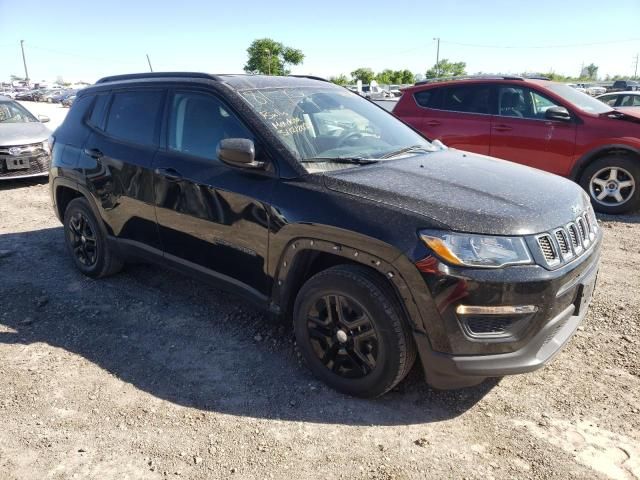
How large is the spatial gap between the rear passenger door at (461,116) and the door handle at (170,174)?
16.4 ft

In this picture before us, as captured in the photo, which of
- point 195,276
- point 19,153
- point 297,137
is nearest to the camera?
point 297,137

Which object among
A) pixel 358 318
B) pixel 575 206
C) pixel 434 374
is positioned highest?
pixel 575 206

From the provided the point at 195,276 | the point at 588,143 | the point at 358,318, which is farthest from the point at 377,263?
the point at 588,143

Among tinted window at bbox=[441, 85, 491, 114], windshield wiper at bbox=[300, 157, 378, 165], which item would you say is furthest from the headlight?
tinted window at bbox=[441, 85, 491, 114]

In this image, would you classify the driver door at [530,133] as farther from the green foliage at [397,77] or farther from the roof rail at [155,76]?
the green foliage at [397,77]

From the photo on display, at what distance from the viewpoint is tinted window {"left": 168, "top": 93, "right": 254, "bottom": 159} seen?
337 centimetres

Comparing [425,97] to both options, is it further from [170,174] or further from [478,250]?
[478,250]

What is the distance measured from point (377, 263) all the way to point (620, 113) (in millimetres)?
5828

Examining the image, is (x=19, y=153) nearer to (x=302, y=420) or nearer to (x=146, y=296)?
(x=146, y=296)

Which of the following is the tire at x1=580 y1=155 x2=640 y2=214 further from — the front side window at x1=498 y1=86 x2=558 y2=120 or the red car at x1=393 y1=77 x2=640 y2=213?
the front side window at x1=498 y1=86 x2=558 y2=120

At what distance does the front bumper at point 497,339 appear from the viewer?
7.97 ft

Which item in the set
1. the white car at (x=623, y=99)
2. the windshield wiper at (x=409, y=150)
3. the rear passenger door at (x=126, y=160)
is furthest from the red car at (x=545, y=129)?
the white car at (x=623, y=99)

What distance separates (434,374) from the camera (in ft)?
8.63

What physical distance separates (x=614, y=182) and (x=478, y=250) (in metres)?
5.35
